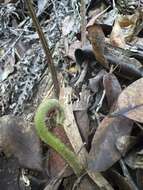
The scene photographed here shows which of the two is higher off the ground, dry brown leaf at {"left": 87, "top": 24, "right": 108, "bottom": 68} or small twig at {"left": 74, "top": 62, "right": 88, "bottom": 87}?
dry brown leaf at {"left": 87, "top": 24, "right": 108, "bottom": 68}

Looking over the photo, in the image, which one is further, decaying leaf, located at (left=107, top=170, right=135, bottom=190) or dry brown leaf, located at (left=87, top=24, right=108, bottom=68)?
dry brown leaf, located at (left=87, top=24, right=108, bottom=68)

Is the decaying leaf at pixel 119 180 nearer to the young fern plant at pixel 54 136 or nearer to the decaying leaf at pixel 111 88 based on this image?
the young fern plant at pixel 54 136

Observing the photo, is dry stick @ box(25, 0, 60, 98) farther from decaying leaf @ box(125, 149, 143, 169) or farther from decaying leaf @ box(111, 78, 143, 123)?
decaying leaf @ box(125, 149, 143, 169)

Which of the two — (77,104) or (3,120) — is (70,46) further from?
(3,120)

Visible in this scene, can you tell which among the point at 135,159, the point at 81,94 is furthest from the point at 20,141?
the point at 135,159

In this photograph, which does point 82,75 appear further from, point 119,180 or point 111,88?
point 119,180

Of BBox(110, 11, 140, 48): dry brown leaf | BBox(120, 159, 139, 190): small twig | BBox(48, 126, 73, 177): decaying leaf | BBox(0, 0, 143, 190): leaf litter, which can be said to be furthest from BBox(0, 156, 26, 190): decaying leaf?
BBox(110, 11, 140, 48): dry brown leaf
